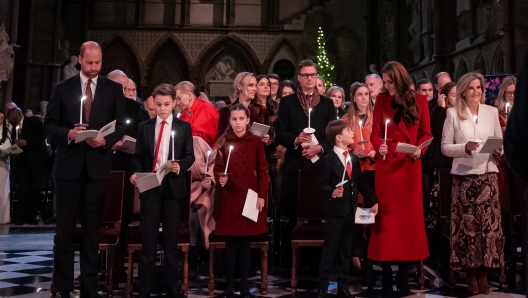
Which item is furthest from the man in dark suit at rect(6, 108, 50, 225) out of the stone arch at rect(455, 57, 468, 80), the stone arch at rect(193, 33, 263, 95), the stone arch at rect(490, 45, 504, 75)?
the stone arch at rect(455, 57, 468, 80)

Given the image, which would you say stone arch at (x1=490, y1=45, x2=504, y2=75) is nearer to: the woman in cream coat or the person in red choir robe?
the woman in cream coat

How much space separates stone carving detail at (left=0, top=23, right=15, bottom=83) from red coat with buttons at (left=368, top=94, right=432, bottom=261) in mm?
9928

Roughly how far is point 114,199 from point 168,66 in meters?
14.4

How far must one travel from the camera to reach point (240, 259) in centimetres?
441

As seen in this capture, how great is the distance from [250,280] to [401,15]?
13.6 meters

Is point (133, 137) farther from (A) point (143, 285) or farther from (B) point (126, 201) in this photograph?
(A) point (143, 285)

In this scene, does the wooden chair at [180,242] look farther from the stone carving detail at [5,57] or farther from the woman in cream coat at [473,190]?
the stone carving detail at [5,57]

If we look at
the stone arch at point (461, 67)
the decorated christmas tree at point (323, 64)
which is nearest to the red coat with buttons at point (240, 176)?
the stone arch at point (461, 67)

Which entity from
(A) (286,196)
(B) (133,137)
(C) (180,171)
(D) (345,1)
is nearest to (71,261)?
(C) (180,171)

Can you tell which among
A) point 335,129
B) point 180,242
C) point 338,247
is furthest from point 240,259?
point 335,129

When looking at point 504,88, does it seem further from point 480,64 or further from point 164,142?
point 480,64

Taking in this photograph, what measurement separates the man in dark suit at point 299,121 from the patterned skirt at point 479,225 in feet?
4.26

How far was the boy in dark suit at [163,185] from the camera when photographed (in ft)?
13.7

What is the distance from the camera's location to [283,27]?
714 inches
